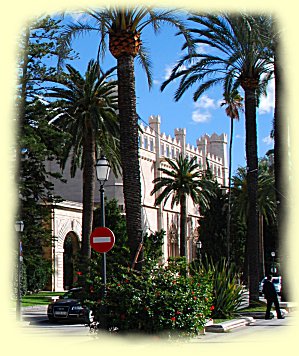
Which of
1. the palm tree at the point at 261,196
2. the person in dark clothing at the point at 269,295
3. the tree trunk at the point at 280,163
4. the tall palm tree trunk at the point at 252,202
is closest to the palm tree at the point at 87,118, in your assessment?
the tall palm tree trunk at the point at 252,202

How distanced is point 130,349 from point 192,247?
69.9 metres

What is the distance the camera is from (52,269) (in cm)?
4709

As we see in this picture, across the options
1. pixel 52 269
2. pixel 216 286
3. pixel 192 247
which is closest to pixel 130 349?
pixel 216 286

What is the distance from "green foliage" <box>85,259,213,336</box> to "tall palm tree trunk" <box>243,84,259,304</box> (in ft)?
A: 38.2

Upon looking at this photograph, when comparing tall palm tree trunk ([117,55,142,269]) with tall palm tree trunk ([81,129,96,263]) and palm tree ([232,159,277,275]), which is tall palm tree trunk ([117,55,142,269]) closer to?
tall palm tree trunk ([81,129,96,263])

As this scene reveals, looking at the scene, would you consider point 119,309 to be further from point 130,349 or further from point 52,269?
point 52,269

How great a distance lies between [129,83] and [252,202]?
11661mm

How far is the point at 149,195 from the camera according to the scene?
228 feet

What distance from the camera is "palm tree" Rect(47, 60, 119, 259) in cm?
2973

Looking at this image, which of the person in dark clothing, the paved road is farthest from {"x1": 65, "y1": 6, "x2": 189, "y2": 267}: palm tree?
the person in dark clothing

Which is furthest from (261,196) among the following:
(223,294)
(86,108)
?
(223,294)

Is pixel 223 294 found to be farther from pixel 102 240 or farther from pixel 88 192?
pixel 88 192

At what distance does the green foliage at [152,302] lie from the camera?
41.3ft

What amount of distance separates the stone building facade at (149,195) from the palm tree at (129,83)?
30.4m
